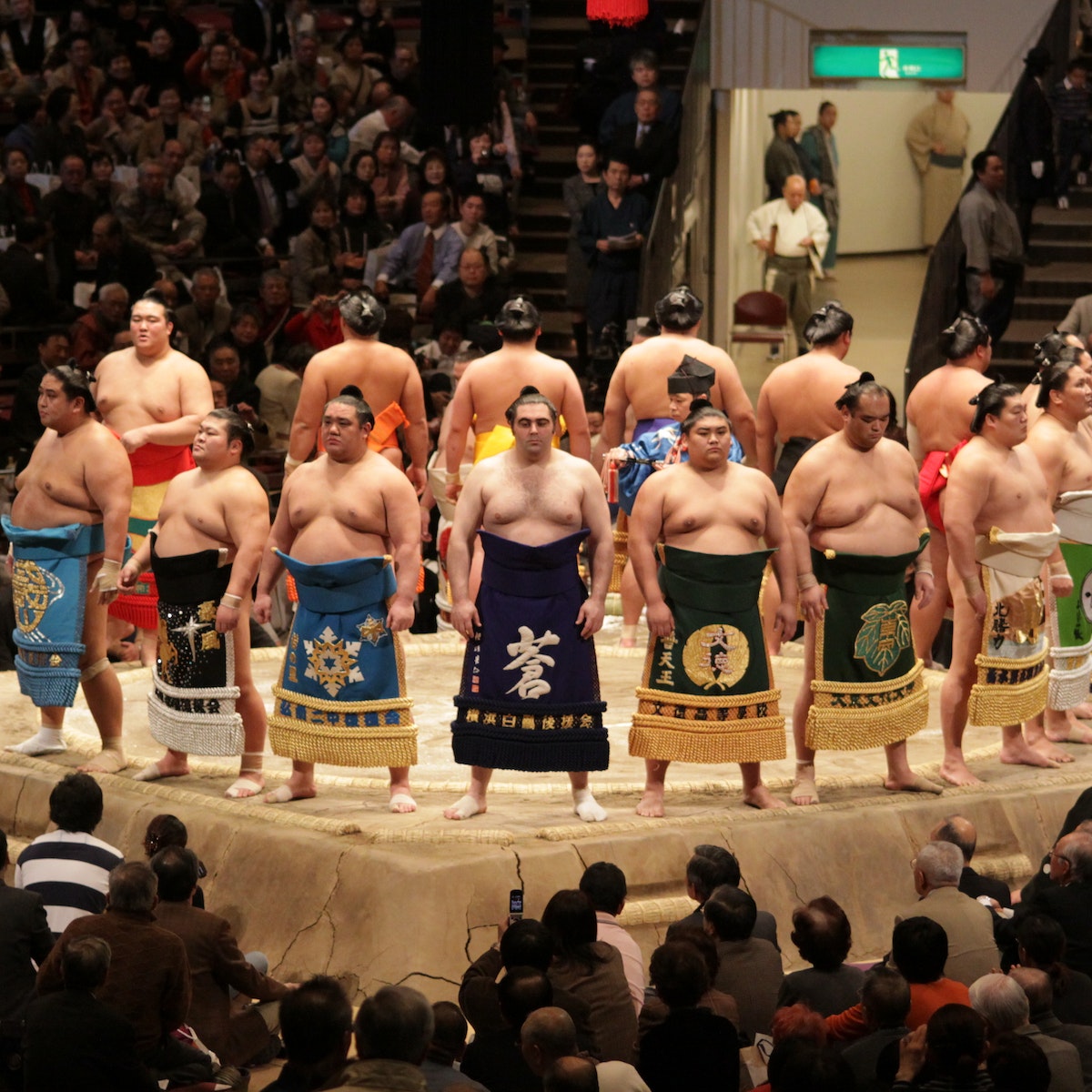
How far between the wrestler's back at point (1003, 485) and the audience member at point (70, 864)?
2.33 m

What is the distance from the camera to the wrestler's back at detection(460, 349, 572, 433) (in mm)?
6383

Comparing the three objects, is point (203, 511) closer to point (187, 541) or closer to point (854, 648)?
point (187, 541)

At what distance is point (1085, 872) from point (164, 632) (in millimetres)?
2432

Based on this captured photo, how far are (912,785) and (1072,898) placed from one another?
1195 mm

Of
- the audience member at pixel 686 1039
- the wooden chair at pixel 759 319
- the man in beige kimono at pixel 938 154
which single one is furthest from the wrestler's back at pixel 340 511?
the man in beige kimono at pixel 938 154

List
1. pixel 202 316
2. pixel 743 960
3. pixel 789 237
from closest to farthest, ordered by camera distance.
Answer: pixel 743 960
pixel 202 316
pixel 789 237

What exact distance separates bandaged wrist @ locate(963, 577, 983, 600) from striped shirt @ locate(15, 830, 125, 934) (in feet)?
7.56

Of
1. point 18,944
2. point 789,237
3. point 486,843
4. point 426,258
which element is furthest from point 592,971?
point 789,237

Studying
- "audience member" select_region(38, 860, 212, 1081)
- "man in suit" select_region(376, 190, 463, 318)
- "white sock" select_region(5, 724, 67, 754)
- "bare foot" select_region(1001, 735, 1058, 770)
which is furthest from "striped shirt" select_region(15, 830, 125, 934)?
"man in suit" select_region(376, 190, 463, 318)

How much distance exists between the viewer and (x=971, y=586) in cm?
549

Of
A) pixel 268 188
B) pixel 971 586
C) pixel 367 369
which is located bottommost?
pixel 971 586

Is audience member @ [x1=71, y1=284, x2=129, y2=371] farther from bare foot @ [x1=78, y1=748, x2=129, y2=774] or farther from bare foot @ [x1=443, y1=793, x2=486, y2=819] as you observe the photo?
bare foot @ [x1=443, y1=793, x2=486, y2=819]

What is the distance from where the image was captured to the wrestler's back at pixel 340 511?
204 inches

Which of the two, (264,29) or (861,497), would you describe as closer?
(861,497)
